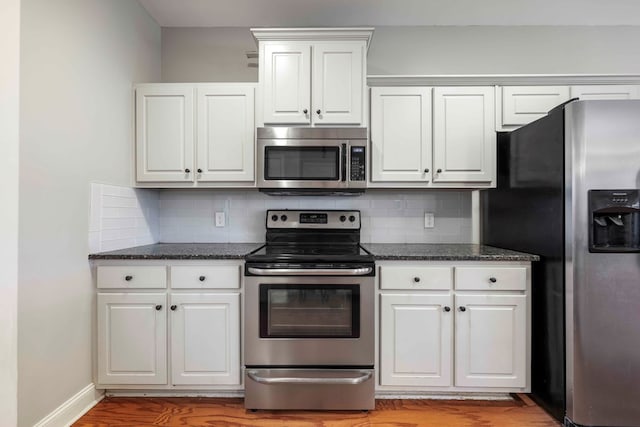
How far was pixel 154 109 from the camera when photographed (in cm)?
239

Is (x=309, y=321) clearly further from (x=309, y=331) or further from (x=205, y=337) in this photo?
(x=205, y=337)

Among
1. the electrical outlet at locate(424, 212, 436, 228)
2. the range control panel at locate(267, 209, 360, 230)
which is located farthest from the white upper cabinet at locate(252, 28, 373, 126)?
the electrical outlet at locate(424, 212, 436, 228)

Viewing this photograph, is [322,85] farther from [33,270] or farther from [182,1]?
[33,270]

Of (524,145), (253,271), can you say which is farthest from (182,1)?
(524,145)

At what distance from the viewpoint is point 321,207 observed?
271 centimetres

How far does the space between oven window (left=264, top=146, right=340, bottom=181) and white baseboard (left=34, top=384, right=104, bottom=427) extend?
1.66m

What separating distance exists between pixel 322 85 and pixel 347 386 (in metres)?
1.92

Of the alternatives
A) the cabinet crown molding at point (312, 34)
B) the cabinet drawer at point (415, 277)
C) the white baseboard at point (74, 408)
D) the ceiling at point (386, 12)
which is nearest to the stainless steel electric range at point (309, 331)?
the cabinet drawer at point (415, 277)

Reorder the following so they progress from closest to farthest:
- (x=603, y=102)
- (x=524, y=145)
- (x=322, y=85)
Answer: (x=603, y=102) → (x=524, y=145) → (x=322, y=85)

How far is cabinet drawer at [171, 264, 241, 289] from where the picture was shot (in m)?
2.04

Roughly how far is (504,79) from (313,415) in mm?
2522

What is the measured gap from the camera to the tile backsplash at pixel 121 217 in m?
2.04

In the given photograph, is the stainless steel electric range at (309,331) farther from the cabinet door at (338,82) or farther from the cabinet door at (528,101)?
the cabinet door at (528,101)

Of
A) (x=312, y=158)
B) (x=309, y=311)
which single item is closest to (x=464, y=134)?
(x=312, y=158)
